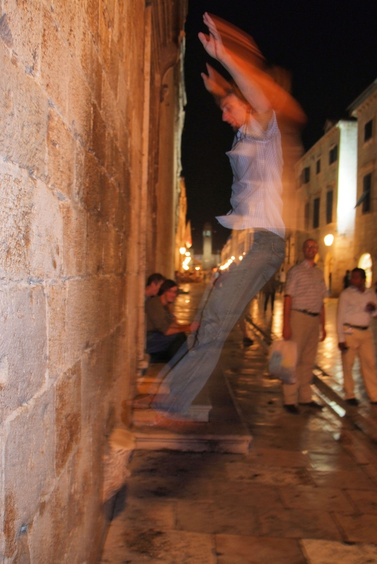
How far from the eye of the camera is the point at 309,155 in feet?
120

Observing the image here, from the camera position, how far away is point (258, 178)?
140 inches

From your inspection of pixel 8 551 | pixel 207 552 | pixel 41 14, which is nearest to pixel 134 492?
pixel 207 552

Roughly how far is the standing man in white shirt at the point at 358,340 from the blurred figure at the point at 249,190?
3.03 metres

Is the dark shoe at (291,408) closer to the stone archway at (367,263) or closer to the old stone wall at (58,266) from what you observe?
the old stone wall at (58,266)

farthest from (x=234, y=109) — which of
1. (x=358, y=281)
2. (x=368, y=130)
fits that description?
(x=368, y=130)

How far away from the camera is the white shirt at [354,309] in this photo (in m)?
6.19

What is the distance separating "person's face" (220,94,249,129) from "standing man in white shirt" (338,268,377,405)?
3.50 meters

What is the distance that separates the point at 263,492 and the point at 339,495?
1.77 feet

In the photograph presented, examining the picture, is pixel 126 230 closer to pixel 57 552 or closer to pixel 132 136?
pixel 132 136

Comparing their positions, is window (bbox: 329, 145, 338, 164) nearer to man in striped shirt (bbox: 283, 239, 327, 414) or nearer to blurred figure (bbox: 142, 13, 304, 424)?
man in striped shirt (bbox: 283, 239, 327, 414)

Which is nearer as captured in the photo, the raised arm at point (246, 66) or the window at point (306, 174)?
the raised arm at point (246, 66)

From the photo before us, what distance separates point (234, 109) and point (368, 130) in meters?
25.0

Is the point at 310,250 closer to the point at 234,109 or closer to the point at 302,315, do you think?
the point at 302,315

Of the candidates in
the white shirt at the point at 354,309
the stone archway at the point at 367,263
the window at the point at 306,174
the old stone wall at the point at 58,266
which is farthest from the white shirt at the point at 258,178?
the window at the point at 306,174
